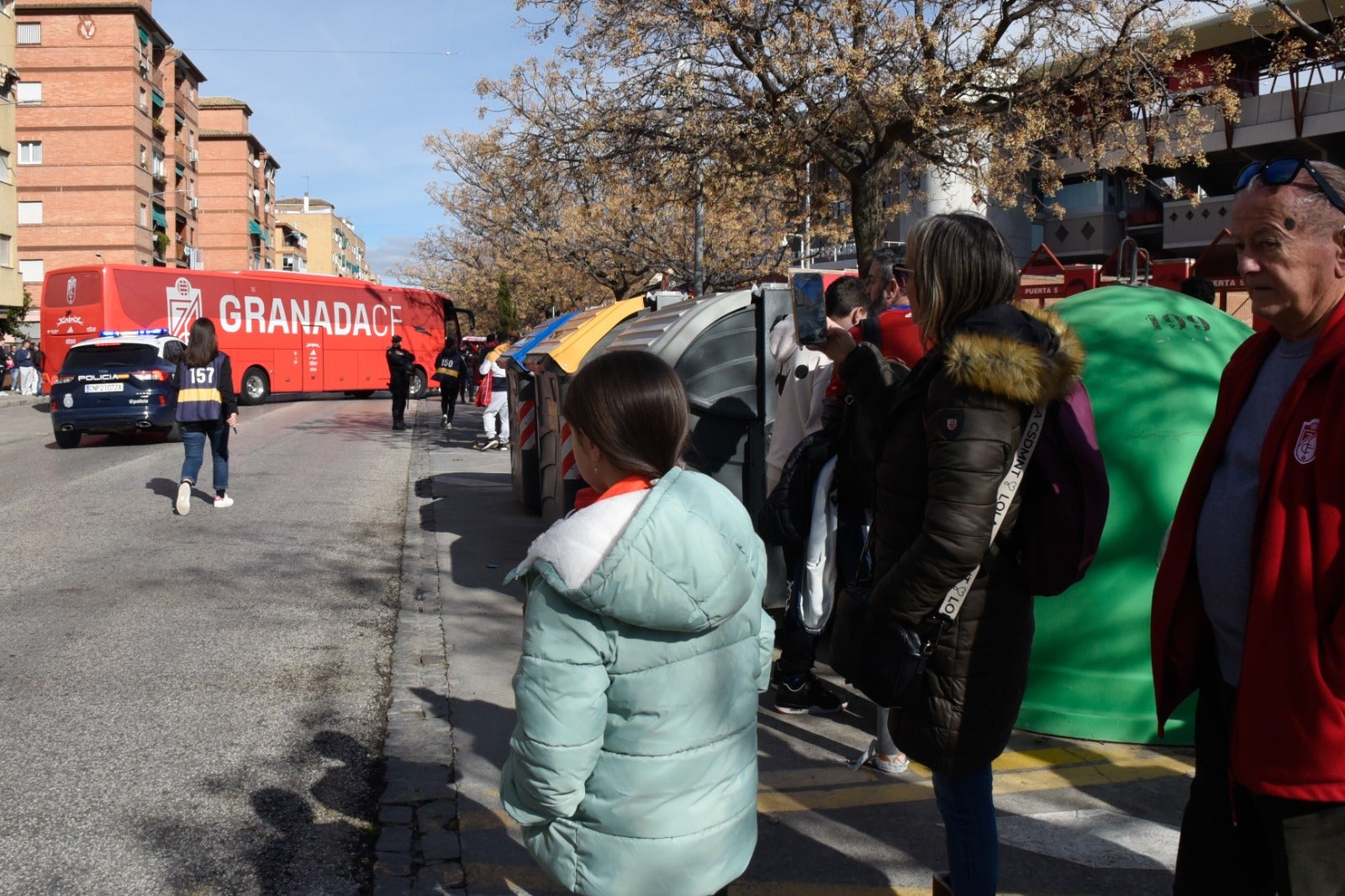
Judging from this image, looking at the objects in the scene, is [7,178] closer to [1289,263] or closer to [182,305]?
[182,305]

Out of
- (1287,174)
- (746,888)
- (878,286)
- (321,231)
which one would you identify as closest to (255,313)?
(878,286)

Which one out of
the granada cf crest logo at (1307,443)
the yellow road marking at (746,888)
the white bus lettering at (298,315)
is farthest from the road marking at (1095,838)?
the white bus lettering at (298,315)

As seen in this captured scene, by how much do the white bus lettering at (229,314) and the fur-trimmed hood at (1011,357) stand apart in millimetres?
Result: 28963

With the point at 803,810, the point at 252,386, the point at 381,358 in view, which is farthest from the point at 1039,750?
the point at 381,358

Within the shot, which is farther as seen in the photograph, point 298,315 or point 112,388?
point 298,315

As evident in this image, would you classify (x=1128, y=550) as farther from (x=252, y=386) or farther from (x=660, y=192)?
(x=252, y=386)

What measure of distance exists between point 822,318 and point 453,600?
4.09 metres

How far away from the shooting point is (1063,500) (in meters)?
Result: 2.40

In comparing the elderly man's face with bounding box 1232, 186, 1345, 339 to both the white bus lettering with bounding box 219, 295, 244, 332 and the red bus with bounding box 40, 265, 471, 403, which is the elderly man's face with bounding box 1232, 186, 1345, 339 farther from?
the white bus lettering with bounding box 219, 295, 244, 332

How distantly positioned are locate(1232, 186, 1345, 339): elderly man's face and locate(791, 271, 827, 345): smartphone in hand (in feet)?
4.70

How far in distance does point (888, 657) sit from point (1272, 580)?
2.66 feet

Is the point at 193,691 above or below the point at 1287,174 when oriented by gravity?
below

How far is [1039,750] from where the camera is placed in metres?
4.25

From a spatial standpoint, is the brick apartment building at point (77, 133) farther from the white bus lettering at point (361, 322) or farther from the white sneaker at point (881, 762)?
the white sneaker at point (881, 762)
